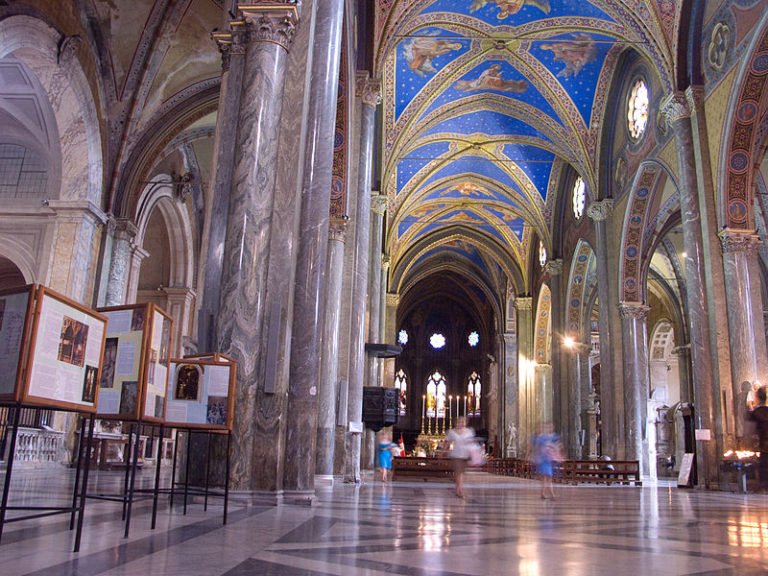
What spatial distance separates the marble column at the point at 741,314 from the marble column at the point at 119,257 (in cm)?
1267

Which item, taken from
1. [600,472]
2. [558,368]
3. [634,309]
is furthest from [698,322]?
[558,368]

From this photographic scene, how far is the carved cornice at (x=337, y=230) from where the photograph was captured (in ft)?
42.1

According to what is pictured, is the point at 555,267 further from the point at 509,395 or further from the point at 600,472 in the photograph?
the point at 509,395

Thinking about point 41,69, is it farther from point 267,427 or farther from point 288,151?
point 267,427

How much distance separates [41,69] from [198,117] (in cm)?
393

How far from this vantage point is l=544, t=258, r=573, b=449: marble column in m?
24.3

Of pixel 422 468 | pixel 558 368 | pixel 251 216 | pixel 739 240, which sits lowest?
pixel 422 468

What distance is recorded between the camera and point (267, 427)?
6195 mm

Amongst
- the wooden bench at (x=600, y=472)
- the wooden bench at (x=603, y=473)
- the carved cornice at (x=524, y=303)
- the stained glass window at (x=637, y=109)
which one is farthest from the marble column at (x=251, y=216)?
the carved cornice at (x=524, y=303)

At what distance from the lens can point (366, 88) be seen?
49.3 feet

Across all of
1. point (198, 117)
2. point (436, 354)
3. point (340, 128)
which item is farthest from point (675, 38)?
point (436, 354)

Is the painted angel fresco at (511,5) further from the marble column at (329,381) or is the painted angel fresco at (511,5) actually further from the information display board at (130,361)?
the information display board at (130,361)

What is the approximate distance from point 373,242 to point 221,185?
12.7 m

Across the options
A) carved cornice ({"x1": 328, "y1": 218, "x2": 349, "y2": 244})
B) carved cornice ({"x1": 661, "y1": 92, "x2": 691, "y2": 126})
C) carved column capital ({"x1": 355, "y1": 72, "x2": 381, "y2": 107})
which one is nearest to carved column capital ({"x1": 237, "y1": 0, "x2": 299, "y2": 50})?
→ carved cornice ({"x1": 328, "y1": 218, "x2": 349, "y2": 244})
